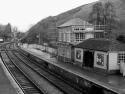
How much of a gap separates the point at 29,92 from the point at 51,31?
63.6 m

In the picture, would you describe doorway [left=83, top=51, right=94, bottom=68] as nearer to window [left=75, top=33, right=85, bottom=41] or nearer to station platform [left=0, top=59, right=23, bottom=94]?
window [left=75, top=33, right=85, bottom=41]

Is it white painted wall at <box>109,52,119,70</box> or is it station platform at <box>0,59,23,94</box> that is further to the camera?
white painted wall at <box>109,52,119,70</box>

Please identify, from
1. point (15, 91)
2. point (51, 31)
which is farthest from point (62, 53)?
point (51, 31)

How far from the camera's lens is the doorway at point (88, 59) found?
910 inches

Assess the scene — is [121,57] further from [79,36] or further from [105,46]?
[79,36]

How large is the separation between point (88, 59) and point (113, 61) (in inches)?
156

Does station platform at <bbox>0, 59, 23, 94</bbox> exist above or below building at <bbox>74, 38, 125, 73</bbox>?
below

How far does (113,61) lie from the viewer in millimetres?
20406

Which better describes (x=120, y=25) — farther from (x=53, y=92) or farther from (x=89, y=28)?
(x=53, y=92)

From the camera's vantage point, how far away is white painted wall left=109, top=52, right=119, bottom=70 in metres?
20.3

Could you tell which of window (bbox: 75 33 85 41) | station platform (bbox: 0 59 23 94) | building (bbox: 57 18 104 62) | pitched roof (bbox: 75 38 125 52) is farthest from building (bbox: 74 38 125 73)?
station platform (bbox: 0 59 23 94)

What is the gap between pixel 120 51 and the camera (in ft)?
68.0

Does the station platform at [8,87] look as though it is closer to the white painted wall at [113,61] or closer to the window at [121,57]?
the white painted wall at [113,61]

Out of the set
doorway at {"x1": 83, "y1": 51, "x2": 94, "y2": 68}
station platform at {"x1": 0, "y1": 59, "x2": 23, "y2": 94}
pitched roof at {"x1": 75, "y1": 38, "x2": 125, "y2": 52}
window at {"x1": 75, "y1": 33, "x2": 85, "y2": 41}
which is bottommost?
station platform at {"x1": 0, "y1": 59, "x2": 23, "y2": 94}
